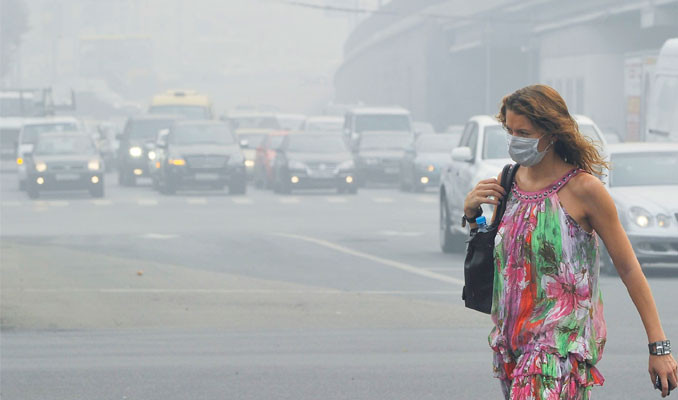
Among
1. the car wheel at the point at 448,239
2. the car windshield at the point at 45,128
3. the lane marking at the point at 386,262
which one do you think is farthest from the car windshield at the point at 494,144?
the car windshield at the point at 45,128

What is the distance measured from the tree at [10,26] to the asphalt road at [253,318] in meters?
A: 83.2

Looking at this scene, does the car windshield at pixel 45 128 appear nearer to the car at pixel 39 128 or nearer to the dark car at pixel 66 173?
the car at pixel 39 128

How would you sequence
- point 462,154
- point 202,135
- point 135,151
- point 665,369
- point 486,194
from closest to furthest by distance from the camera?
point 665,369 < point 486,194 < point 462,154 < point 202,135 < point 135,151

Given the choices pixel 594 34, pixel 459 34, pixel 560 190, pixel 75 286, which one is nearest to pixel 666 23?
pixel 594 34

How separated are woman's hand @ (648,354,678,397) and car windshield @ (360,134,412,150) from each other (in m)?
33.0

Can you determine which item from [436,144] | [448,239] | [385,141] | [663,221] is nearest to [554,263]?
[663,221]

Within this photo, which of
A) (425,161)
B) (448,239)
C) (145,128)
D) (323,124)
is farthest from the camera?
(323,124)

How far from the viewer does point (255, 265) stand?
16.2 m

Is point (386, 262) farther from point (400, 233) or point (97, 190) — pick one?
point (97, 190)

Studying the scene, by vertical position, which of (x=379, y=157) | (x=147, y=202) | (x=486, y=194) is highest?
(x=486, y=194)

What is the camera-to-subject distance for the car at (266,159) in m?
35.7

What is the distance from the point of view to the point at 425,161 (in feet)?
112

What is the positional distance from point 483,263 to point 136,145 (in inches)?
1322

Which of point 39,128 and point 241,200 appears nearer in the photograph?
point 241,200
